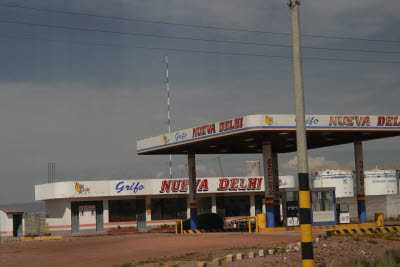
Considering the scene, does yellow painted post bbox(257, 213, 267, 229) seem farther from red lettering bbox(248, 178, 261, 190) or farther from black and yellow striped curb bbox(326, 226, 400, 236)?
red lettering bbox(248, 178, 261, 190)

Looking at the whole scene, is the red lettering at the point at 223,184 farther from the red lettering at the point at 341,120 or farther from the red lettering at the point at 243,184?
the red lettering at the point at 341,120

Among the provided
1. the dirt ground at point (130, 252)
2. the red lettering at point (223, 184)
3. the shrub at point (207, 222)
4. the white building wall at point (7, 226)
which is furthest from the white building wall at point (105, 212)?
the dirt ground at point (130, 252)

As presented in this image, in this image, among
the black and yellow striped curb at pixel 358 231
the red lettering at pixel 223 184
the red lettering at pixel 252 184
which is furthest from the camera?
the red lettering at pixel 252 184

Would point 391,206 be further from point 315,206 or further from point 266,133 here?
point 266,133

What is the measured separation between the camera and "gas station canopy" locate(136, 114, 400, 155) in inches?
1414

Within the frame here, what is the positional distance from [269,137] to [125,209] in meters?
25.7

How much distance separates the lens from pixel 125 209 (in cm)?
6053

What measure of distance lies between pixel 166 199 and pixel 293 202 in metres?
25.5

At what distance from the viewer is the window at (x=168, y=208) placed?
6197 centimetres

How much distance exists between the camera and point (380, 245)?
1072 inches

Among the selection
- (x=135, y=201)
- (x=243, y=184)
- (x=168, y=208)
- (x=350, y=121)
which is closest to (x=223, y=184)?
(x=243, y=184)

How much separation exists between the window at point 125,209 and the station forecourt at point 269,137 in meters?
14.5

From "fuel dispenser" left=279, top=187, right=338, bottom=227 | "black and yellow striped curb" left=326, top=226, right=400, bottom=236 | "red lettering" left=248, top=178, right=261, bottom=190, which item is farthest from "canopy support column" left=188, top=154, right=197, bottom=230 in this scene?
"red lettering" left=248, top=178, right=261, bottom=190

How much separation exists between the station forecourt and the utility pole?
19934 millimetres
